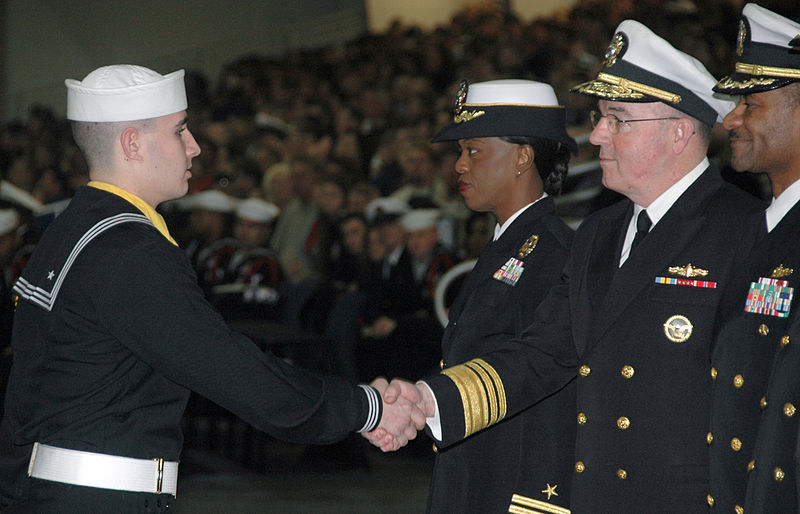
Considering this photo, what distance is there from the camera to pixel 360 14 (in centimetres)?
1627

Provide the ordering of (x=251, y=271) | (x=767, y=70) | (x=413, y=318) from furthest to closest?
(x=251, y=271) → (x=413, y=318) → (x=767, y=70)

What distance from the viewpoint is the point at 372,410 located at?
2.67 meters

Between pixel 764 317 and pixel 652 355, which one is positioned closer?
pixel 764 317

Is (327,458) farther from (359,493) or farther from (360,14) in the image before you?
(360,14)

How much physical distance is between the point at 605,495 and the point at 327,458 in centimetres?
469

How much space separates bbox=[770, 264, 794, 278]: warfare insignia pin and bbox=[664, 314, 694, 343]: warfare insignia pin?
265 mm

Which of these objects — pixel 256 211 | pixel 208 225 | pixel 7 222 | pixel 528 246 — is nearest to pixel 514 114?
pixel 528 246

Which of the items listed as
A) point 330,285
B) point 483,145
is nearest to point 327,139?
point 330,285

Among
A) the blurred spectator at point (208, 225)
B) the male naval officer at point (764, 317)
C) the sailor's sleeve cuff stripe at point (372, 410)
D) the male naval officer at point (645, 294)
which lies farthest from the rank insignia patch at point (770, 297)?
the blurred spectator at point (208, 225)

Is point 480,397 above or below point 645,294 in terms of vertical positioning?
below

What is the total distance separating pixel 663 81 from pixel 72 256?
1.46m

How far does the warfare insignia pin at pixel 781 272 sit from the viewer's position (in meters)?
2.14

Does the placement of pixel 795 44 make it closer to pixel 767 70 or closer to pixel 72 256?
pixel 767 70

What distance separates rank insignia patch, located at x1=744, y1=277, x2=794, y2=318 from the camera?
2125mm
